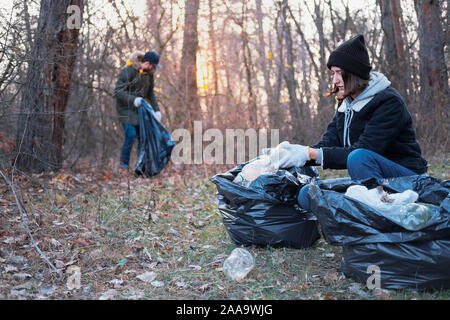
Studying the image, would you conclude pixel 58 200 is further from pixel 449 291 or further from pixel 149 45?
pixel 149 45

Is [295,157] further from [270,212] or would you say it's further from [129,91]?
[129,91]

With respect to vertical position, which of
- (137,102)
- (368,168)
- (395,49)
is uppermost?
(395,49)

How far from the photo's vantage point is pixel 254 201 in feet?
9.63

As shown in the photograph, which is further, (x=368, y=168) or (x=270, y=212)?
(x=270, y=212)

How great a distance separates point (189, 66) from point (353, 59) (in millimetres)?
6890

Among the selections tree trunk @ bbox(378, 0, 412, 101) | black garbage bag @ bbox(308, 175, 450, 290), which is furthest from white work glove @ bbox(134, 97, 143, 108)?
tree trunk @ bbox(378, 0, 412, 101)

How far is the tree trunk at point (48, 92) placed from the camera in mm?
4875

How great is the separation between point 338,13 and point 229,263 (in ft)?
23.9

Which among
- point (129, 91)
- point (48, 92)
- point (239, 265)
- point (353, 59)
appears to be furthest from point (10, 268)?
point (129, 91)

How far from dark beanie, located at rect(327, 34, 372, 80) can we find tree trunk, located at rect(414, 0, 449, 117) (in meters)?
4.85

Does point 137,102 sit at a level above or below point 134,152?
above

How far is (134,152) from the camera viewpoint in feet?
26.3

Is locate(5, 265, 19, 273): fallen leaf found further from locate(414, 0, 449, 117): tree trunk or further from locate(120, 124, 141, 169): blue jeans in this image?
locate(414, 0, 449, 117): tree trunk
